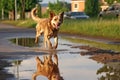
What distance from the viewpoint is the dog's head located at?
1577cm

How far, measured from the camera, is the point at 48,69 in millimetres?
11961

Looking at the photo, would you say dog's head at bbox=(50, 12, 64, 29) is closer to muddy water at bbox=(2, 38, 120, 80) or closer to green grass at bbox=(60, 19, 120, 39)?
muddy water at bbox=(2, 38, 120, 80)

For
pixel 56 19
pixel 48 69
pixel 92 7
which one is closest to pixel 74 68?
pixel 48 69

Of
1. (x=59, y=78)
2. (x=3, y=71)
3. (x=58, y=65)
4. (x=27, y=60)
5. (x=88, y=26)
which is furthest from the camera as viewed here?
(x=88, y=26)

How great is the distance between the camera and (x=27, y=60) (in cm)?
1463

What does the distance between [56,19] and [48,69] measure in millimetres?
4328

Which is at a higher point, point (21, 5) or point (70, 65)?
point (70, 65)

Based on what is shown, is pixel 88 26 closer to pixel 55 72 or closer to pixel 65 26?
pixel 65 26

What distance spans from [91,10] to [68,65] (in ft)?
209

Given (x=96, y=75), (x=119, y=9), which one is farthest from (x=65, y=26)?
(x=96, y=75)

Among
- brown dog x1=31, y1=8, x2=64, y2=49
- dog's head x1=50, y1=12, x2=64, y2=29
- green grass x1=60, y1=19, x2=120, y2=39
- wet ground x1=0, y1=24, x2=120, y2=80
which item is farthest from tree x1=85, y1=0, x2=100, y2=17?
dog's head x1=50, y1=12, x2=64, y2=29

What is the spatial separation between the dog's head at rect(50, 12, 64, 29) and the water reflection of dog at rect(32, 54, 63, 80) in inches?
63.9

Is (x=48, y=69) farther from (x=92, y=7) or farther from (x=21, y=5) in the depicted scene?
(x=92, y=7)

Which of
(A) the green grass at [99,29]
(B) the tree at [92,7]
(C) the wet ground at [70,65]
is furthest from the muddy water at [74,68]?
(B) the tree at [92,7]
